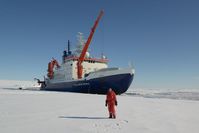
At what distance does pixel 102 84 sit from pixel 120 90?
9.10 ft

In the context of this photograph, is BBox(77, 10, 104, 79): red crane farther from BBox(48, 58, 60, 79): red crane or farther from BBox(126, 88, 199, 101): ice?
BBox(48, 58, 60, 79): red crane

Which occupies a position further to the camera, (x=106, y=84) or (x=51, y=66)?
(x=51, y=66)

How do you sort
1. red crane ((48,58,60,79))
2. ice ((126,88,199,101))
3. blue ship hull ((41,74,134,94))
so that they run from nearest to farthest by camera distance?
Answer: ice ((126,88,199,101)) → blue ship hull ((41,74,134,94)) → red crane ((48,58,60,79))

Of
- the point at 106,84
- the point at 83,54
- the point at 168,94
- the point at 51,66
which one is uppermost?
the point at 83,54

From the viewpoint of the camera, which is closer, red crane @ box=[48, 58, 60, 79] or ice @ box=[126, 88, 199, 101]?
ice @ box=[126, 88, 199, 101]

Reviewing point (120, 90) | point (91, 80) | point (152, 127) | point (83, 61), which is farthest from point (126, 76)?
point (152, 127)

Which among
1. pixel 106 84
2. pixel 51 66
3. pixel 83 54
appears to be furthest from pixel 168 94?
pixel 51 66

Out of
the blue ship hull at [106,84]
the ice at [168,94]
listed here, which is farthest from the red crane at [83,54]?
the ice at [168,94]

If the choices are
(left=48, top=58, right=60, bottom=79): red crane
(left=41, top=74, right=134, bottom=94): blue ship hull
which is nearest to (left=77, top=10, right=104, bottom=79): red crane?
(left=41, top=74, right=134, bottom=94): blue ship hull

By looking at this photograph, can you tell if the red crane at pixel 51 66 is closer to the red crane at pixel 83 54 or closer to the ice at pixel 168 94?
the red crane at pixel 83 54

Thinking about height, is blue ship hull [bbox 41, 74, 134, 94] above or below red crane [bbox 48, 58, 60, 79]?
below

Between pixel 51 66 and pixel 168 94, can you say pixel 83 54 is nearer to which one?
pixel 51 66

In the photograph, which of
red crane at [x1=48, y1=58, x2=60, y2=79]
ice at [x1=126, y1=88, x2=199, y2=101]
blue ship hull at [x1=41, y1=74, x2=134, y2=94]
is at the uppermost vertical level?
red crane at [x1=48, y1=58, x2=60, y2=79]

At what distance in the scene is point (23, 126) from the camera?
6.19 meters
